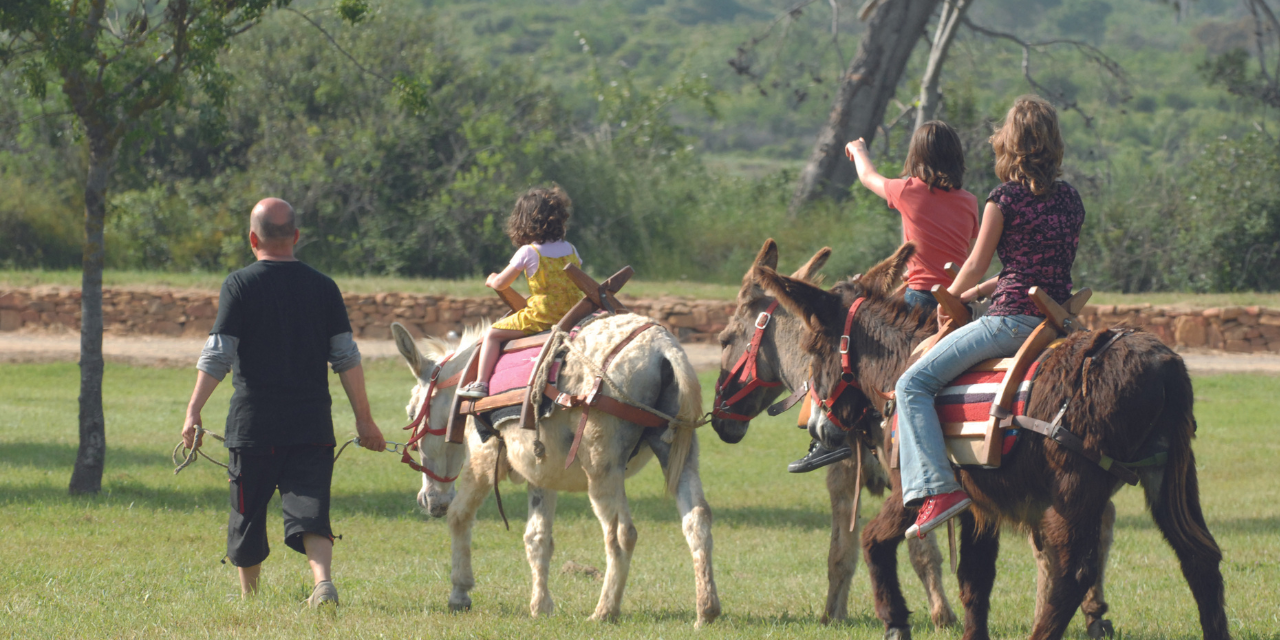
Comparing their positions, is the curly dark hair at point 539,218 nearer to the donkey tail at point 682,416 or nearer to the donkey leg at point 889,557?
the donkey tail at point 682,416

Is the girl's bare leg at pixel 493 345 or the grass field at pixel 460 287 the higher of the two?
the girl's bare leg at pixel 493 345

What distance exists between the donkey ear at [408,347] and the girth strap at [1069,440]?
11.2 feet

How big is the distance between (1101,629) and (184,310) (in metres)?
18.2

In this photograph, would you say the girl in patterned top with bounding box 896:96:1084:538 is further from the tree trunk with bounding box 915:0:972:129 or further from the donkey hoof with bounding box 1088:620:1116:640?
the tree trunk with bounding box 915:0:972:129

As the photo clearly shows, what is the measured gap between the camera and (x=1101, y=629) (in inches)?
217

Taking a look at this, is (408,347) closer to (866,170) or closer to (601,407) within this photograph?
(601,407)

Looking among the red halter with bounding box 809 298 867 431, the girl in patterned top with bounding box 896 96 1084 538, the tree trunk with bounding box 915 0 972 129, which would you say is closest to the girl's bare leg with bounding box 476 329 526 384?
the red halter with bounding box 809 298 867 431

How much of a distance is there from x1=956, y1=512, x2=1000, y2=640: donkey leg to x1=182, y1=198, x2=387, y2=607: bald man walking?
8.64 ft

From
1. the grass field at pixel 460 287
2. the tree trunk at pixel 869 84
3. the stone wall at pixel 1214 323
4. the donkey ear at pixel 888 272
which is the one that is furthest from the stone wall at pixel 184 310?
the donkey ear at pixel 888 272

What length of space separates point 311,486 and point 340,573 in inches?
66.1

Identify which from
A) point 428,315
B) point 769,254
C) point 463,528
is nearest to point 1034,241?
point 769,254

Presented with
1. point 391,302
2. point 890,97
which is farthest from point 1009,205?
point 890,97

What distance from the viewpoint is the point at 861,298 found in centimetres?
509

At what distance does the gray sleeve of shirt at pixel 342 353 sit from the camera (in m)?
5.59
